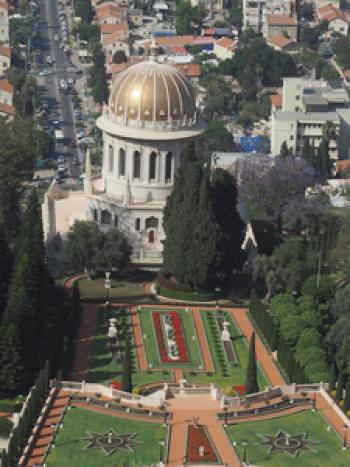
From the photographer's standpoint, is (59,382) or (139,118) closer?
(59,382)

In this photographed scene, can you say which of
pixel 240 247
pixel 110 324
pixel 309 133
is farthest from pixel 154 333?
pixel 309 133

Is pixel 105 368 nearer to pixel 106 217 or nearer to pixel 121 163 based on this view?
pixel 106 217

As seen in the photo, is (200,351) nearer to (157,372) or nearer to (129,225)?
(157,372)

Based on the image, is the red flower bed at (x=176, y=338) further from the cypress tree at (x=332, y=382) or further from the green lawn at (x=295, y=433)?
the green lawn at (x=295, y=433)

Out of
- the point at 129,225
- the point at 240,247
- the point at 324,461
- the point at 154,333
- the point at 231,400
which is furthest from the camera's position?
the point at 129,225

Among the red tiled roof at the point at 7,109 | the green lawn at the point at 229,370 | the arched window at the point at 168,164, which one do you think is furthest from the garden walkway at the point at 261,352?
the red tiled roof at the point at 7,109

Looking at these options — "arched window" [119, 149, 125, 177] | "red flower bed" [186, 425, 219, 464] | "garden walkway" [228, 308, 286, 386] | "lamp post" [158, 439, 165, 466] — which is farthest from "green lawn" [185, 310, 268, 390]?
"arched window" [119, 149, 125, 177]
